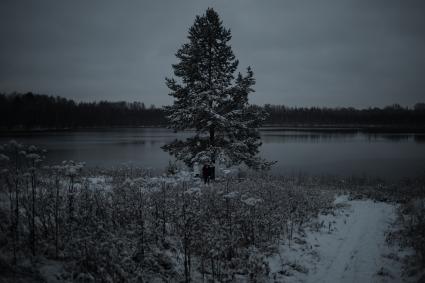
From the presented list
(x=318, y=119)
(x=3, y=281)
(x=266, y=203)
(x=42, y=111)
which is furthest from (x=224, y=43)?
(x=318, y=119)

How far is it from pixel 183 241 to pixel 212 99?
982cm

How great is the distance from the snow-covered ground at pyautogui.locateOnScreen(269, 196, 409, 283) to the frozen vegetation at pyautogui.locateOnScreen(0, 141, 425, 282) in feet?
0.09

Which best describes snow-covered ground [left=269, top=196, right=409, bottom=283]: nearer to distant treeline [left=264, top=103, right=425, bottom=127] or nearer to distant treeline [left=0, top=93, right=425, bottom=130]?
distant treeline [left=0, top=93, right=425, bottom=130]

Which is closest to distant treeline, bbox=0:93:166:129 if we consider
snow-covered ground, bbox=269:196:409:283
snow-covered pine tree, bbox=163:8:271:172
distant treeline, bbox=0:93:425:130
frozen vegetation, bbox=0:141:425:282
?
distant treeline, bbox=0:93:425:130

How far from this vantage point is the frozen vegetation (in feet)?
18.5

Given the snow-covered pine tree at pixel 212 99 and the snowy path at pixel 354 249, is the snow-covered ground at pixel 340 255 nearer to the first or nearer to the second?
the snowy path at pixel 354 249

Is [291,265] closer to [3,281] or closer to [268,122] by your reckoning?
[3,281]

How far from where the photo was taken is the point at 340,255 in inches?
309

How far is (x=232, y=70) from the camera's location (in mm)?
16703

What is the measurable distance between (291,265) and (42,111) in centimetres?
12202

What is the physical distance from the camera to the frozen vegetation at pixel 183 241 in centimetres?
562

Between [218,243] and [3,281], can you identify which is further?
[218,243]

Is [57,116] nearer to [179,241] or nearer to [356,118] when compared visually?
[179,241]

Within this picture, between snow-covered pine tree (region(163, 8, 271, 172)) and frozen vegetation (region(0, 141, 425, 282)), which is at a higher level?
snow-covered pine tree (region(163, 8, 271, 172))
